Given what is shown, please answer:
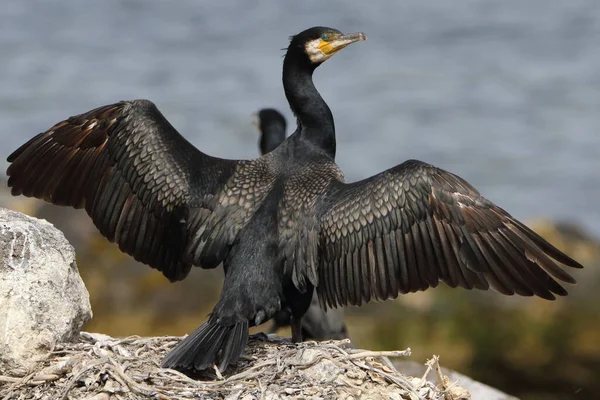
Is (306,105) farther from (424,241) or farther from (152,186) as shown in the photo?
(424,241)

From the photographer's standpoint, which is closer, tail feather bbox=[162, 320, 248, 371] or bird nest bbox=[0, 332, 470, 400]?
bird nest bbox=[0, 332, 470, 400]

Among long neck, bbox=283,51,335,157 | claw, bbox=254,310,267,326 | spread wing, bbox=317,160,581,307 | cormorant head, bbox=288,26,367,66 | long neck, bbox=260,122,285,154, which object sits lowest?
claw, bbox=254,310,267,326

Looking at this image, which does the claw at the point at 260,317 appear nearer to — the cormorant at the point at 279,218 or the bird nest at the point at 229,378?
the cormorant at the point at 279,218

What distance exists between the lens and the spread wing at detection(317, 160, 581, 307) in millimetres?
6016

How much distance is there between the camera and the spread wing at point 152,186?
253 inches

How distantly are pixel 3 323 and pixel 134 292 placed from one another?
4.94 metres

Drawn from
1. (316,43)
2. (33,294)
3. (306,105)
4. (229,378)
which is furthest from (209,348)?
(316,43)

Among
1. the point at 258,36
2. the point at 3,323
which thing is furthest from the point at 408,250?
the point at 258,36

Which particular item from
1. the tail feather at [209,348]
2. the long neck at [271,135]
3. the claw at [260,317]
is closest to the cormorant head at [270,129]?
the long neck at [271,135]

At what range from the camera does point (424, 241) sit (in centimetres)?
610

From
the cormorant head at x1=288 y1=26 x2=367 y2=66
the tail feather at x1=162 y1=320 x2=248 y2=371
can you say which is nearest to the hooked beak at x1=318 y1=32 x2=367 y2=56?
the cormorant head at x1=288 y1=26 x2=367 y2=66

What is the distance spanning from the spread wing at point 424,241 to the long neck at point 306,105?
77cm

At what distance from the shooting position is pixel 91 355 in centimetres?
560

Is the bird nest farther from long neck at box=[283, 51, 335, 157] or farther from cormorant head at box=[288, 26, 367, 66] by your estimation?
cormorant head at box=[288, 26, 367, 66]
